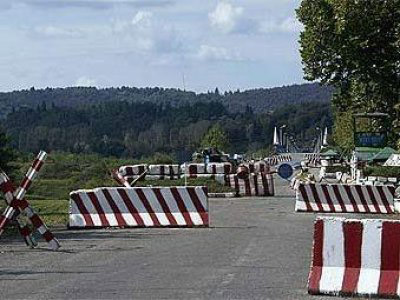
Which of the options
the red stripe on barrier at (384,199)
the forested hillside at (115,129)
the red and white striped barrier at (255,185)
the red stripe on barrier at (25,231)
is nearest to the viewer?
the red stripe on barrier at (25,231)

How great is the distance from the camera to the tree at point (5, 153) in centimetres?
3151

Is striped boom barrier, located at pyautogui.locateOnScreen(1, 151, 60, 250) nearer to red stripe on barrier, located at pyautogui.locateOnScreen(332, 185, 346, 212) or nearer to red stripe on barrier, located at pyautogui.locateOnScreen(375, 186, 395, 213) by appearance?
red stripe on barrier, located at pyautogui.locateOnScreen(332, 185, 346, 212)

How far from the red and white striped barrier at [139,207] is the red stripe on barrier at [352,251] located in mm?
11251

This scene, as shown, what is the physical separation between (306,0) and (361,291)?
32.8m

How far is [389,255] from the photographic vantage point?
12047 millimetres

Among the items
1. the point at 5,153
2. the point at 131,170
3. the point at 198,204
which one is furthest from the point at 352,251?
the point at 131,170

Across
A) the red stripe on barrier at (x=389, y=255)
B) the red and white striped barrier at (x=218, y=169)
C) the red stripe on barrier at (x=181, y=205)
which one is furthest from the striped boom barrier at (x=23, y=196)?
the red and white striped barrier at (x=218, y=169)

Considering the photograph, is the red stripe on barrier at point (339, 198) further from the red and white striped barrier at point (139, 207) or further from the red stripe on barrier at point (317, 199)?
the red and white striped barrier at point (139, 207)

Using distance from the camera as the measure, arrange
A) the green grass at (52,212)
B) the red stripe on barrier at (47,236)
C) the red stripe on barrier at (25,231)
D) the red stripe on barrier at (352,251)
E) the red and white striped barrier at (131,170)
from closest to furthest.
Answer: the red stripe on barrier at (352,251) → the red stripe on barrier at (47,236) → the red stripe on barrier at (25,231) → the green grass at (52,212) → the red and white striped barrier at (131,170)

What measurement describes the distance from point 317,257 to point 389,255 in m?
0.92

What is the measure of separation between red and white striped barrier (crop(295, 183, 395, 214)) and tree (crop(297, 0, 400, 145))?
6.82 m

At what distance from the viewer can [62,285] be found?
13000 mm

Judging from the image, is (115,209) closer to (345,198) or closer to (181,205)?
(181,205)

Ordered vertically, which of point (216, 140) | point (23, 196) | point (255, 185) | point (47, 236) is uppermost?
point (23, 196)
